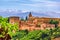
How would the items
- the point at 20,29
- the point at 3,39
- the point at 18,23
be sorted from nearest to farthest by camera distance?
the point at 3,39 → the point at 20,29 → the point at 18,23

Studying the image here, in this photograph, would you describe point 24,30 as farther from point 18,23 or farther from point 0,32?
point 0,32

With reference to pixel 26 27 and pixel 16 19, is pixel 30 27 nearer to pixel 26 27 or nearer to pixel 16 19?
pixel 26 27

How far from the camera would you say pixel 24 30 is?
81.7 ft

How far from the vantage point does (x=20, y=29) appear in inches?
1045

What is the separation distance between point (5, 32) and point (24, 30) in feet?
74.1

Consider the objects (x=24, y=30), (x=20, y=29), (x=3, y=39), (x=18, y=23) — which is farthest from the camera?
(x=18, y=23)

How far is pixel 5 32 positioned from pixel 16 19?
27.5 meters

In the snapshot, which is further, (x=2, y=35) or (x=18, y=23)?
(x=18, y=23)

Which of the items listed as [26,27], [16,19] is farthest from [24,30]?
[16,19]

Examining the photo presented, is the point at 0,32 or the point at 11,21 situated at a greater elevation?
the point at 0,32

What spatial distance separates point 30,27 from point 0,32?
76.4 feet

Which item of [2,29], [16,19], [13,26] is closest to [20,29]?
[13,26]

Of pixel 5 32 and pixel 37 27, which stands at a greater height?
pixel 5 32

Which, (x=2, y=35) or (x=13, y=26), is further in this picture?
(x=13, y=26)
